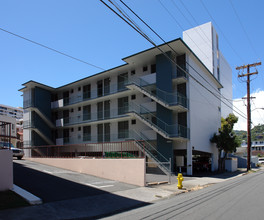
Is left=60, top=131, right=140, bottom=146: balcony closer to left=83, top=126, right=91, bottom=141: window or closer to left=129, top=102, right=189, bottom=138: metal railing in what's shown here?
left=83, top=126, right=91, bottom=141: window

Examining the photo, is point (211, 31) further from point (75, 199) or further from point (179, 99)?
point (75, 199)

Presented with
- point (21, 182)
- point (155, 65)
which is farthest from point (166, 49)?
point (21, 182)

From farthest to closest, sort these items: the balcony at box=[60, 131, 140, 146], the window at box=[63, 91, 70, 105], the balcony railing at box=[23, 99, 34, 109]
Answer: the window at box=[63, 91, 70, 105] → the balcony railing at box=[23, 99, 34, 109] → the balcony at box=[60, 131, 140, 146]

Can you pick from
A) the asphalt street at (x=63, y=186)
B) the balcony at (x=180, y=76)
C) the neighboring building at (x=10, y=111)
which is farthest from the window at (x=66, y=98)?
the neighboring building at (x=10, y=111)

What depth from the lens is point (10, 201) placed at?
8773 mm

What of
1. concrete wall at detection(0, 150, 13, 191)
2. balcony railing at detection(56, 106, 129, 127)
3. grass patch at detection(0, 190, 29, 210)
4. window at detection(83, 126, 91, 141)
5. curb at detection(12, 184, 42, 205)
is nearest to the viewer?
grass patch at detection(0, 190, 29, 210)

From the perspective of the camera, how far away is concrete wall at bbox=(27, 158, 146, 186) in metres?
14.3

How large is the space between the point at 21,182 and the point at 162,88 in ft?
55.4

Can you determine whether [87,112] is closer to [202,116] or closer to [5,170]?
[202,116]

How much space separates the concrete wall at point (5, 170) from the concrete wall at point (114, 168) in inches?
257

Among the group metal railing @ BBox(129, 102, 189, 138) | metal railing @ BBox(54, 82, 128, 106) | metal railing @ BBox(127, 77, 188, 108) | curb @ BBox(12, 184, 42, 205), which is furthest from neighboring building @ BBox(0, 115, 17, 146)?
metal railing @ BBox(54, 82, 128, 106)

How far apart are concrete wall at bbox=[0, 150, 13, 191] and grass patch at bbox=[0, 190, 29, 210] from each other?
1.55 feet

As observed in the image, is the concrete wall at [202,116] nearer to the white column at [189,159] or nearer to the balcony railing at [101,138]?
the white column at [189,159]

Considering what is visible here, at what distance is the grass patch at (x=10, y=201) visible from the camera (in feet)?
27.4
